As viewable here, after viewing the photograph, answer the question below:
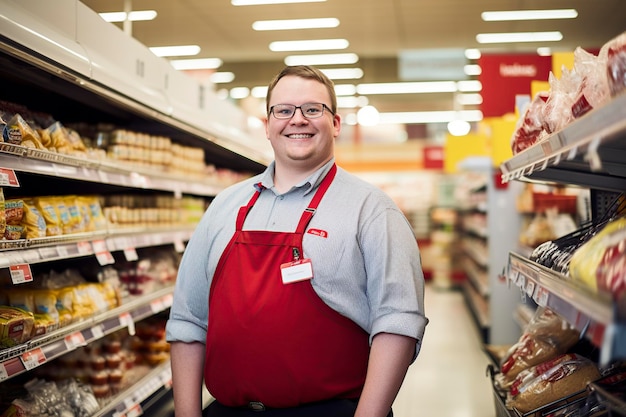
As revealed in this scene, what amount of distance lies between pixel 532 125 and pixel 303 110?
909mm

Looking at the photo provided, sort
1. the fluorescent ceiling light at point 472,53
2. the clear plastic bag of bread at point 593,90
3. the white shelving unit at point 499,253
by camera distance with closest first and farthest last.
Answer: the clear plastic bag of bread at point 593,90 → the white shelving unit at point 499,253 → the fluorescent ceiling light at point 472,53

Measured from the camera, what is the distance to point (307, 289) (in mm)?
1852

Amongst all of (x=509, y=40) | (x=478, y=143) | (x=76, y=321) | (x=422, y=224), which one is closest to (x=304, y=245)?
(x=76, y=321)

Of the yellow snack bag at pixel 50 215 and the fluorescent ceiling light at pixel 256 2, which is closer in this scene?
the yellow snack bag at pixel 50 215

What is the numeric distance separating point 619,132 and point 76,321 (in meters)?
2.46

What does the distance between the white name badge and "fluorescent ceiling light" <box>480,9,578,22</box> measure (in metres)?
8.34

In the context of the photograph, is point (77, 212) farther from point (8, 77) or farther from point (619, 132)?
point (619, 132)

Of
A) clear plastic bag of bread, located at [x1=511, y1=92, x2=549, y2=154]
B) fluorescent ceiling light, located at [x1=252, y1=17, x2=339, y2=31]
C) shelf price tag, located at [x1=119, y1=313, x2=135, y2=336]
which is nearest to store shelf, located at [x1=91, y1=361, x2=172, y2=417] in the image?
shelf price tag, located at [x1=119, y1=313, x2=135, y2=336]

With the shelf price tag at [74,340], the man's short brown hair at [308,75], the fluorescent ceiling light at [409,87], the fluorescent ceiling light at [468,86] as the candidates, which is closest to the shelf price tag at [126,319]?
the shelf price tag at [74,340]

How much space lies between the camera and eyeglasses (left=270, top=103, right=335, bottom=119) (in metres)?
2.01

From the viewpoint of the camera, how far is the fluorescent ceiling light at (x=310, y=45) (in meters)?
10.6

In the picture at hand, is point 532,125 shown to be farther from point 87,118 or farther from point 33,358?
point 87,118

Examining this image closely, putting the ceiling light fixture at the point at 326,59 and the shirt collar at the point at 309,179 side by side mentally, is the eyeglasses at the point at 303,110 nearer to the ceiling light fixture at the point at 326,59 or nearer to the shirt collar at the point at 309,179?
the shirt collar at the point at 309,179

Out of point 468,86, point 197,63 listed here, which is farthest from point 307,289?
point 468,86
